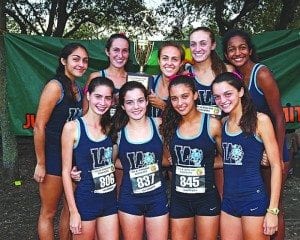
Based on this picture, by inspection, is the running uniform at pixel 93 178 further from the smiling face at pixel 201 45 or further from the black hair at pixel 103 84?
the smiling face at pixel 201 45

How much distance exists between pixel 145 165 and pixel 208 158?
41 centimetres

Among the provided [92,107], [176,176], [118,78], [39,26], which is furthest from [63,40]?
[39,26]

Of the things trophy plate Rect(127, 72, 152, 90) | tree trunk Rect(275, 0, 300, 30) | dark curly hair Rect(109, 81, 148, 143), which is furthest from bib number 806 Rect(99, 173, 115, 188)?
tree trunk Rect(275, 0, 300, 30)

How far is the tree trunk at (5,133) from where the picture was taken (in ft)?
19.8

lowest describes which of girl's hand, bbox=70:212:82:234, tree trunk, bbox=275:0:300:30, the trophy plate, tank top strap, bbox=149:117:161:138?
girl's hand, bbox=70:212:82:234

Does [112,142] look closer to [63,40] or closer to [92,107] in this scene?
[92,107]

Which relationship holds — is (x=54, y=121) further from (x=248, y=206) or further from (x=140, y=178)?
(x=248, y=206)

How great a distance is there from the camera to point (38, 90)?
620 cm

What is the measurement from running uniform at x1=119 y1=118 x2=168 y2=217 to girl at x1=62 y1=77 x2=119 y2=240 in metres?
0.10

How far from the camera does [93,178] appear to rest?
3.07m

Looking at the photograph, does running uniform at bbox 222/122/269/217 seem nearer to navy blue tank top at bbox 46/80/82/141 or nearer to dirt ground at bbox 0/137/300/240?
navy blue tank top at bbox 46/80/82/141

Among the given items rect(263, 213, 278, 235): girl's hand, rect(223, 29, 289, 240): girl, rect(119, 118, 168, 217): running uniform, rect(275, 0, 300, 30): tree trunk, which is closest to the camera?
rect(263, 213, 278, 235): girl's hand

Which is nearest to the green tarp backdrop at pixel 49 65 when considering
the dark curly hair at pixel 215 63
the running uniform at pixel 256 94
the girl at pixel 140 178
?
the dark curly hair at pixel 215 63

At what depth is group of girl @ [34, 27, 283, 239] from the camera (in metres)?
2.91
